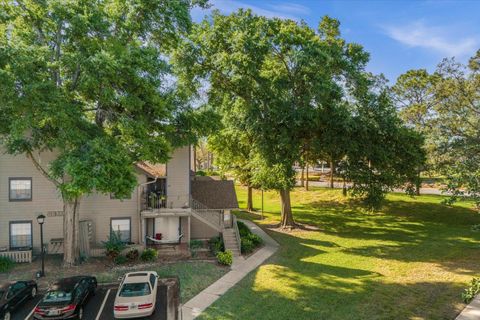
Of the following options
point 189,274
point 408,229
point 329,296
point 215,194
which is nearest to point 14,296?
point 189,274

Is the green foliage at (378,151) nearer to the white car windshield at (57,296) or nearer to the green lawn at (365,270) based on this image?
the green lawn at (365,270)

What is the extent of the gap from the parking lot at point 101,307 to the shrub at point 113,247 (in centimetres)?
427

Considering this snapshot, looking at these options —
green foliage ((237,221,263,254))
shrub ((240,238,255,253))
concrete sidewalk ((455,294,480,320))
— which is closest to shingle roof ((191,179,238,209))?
green foliage ((237,221,263,254))

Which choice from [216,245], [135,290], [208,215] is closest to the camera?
[135,290]

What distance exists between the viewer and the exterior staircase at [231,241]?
2295 cm

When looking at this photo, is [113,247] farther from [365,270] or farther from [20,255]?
[365,270]

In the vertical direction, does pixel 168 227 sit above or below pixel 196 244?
above

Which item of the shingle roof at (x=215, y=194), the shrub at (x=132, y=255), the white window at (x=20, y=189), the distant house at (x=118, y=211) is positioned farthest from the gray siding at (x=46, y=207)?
the shingle roof at (x=215, y=194)

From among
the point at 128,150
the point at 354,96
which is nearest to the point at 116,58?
the point at 128,150

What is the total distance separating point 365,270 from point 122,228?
16.1m

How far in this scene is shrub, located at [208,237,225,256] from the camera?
900 inches

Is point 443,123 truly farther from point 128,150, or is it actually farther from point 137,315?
point 137,315

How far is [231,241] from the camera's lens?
23828mm

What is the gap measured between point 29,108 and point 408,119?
3836 cm
